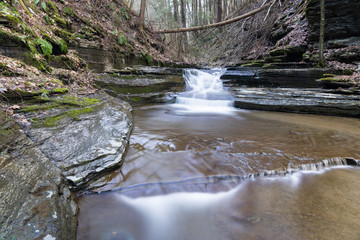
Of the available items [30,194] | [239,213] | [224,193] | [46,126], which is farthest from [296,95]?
[30,194]

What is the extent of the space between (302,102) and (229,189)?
607cm

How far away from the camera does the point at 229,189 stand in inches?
101

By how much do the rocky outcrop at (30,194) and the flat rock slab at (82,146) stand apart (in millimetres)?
186

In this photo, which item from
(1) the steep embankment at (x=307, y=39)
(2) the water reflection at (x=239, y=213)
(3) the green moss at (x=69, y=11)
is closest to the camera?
(2) the water reflection at (x=239, y=213)

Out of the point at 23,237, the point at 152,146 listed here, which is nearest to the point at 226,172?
the point at 152,146

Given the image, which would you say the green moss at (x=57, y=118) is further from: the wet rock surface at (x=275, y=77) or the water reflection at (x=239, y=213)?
the wet rock surface at (x=275, y=77)

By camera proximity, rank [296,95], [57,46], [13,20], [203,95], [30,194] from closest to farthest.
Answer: [30,194] < [13,20] < [57,46] < [296,95] < [203,95]

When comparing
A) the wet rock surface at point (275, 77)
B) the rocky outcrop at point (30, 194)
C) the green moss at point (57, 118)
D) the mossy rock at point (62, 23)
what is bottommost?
the rocky outcrop at point (30, 194)

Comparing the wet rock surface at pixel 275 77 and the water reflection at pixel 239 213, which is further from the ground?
the wet rock surface at pixel 275 77

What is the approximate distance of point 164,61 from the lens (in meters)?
12.1

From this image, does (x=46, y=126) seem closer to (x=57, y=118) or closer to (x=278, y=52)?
(x=57, y=118)

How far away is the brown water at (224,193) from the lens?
196 cm

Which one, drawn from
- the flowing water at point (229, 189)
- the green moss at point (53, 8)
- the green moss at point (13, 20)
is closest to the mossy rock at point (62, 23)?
the green moss at point (53, 8)

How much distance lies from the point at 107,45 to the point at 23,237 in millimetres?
8693
